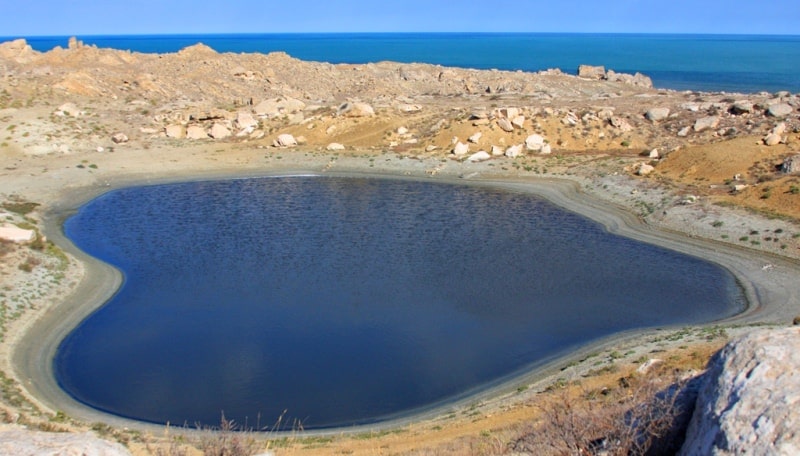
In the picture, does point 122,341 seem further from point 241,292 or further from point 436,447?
point 436,447

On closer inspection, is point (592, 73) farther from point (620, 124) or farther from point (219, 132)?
point (219, 132)

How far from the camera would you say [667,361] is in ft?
68.6

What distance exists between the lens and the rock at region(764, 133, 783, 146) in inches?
1852

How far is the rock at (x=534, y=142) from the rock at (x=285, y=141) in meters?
21.5

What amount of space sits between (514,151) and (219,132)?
28.8 meters

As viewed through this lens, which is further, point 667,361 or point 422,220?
point 422,220

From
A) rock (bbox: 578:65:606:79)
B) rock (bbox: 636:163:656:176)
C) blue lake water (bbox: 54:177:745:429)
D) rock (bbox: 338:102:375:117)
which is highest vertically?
rock (bbox: 578:65:606:79)

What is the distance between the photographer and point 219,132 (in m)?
65.8

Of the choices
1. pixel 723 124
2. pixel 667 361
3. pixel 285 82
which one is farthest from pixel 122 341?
pixel 285 82

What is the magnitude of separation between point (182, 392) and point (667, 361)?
52.0 ft

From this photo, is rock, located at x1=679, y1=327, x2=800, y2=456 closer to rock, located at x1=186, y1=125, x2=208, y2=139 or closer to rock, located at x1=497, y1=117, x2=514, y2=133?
rock, located at x1=497, y1=117, x2=514, y2=133

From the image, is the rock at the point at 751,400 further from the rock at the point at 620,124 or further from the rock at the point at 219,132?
the rock at the point at 219,132

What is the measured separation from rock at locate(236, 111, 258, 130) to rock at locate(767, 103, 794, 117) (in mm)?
46619

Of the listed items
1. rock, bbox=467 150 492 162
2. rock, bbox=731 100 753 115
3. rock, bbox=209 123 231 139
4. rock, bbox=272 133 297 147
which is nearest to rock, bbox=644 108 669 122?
rock, bbox=731 100 753 115
